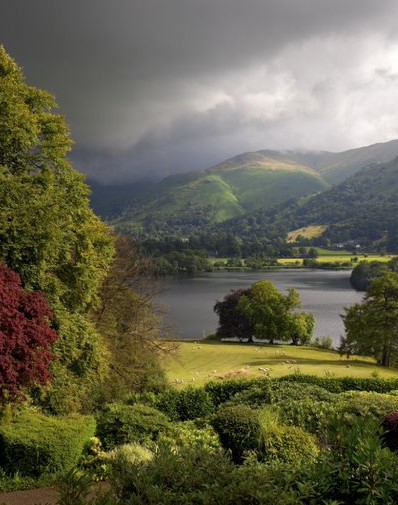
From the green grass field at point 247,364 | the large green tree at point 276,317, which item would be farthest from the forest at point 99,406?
the large green tree at point 276,317

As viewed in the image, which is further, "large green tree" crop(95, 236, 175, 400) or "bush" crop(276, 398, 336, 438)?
"large green tree" crop(95, 236, 175, 400)

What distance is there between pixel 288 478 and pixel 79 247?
1479 cm

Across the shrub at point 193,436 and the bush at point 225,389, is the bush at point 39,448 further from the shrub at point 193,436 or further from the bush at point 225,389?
the bush at point 225,389

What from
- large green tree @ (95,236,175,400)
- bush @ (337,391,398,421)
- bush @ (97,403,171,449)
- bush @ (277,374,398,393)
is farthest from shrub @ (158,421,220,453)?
bush @ (277,374,398,393)

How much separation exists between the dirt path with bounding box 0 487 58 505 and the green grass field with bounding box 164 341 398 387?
2058 cm

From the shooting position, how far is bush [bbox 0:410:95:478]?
12812 millimetres

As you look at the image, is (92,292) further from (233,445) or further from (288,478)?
(288,478)

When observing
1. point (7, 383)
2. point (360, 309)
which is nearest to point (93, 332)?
point (7, 383)

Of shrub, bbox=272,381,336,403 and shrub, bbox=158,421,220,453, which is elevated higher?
shrub, bbox=158,421,220,453

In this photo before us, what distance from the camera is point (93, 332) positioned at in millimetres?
19375

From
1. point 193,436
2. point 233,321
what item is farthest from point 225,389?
point 233,321

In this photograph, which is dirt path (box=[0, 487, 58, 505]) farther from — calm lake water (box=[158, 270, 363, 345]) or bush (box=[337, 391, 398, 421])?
calm lake water (box=[158, 270, 363, 345])

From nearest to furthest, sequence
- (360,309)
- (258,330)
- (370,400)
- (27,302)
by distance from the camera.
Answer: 1. (27,302)
2. (370,400)
3. (360,309)
4. (258,330)

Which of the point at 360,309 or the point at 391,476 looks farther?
the point at 360,309
